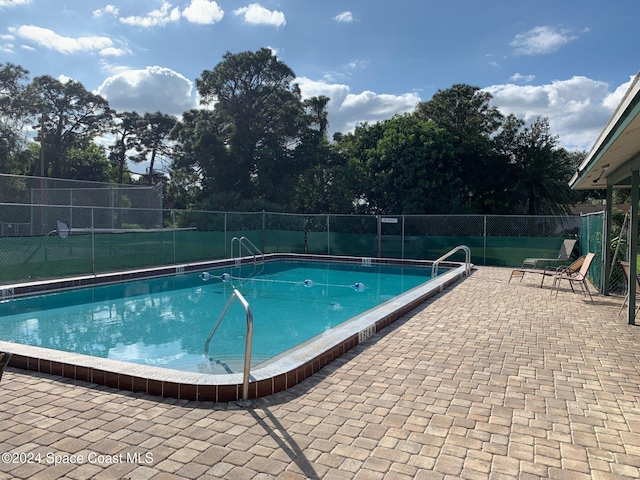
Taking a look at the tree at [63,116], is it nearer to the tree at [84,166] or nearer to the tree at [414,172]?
the tree at [84,166]

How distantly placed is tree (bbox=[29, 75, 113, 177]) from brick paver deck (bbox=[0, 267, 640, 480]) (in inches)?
1172

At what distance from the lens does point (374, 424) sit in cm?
299

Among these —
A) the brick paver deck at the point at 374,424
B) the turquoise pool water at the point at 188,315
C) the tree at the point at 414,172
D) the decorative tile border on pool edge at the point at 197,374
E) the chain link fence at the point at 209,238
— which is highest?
the tree at the point at 414,172

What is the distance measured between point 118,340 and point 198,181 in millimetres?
21918

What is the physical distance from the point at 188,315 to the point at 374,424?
5.36m

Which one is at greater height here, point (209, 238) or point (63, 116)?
point (63, 116)

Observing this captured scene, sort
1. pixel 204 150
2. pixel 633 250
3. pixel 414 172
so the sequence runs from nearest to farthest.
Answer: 1. pixel 633 250
2. pixel 414 172
3. pixel 204 150

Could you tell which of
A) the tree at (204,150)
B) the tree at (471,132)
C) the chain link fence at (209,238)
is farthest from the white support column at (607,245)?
the tree at (204,150)

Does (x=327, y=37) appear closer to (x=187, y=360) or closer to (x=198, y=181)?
(x=187, y=360)

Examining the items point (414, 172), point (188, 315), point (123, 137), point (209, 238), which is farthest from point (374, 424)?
point (123, 137)

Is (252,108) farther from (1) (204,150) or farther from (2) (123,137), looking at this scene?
(2) (123,137)

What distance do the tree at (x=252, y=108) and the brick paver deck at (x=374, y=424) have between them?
2051cm

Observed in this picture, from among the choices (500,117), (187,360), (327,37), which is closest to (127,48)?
(327,37)

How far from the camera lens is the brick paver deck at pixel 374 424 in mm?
2467
